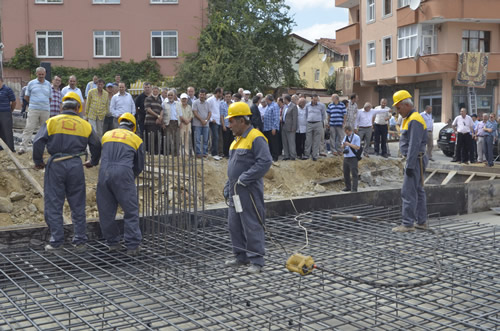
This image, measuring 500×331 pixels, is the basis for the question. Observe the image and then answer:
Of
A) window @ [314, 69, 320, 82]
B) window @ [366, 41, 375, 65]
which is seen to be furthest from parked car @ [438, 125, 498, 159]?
window @ [314, 69, 320, 82]

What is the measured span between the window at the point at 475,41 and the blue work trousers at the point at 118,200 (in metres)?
23.4

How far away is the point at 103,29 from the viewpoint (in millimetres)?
24766

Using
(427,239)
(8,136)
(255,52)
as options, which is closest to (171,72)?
(255,52)

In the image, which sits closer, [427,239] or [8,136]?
[427,239]

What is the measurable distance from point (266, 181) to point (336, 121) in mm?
2359

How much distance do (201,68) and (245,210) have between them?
1874 cm

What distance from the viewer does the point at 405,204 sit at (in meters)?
7.54

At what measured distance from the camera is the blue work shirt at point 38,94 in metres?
10.0

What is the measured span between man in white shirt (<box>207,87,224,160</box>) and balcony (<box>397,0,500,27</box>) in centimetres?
1664

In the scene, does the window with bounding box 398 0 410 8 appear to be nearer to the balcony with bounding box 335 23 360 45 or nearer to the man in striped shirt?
the balcony with bounding box 335 23 360 45

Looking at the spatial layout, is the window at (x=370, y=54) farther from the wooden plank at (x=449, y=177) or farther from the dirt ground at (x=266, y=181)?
the wooden plank at (x=449, y=177)

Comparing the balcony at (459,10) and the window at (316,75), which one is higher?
the balcony at (459,10)

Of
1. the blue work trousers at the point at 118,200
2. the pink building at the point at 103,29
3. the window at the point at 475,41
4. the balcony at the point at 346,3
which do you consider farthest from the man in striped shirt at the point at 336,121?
the balcony at the point at 346,3

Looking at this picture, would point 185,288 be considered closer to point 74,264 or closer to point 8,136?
point 74,264
